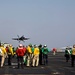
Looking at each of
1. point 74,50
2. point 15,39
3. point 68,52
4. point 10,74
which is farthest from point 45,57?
point 15,39

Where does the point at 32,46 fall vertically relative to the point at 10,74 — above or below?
above

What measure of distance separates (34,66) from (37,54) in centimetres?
103

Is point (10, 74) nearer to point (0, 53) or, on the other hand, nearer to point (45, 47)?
point (0, 53)

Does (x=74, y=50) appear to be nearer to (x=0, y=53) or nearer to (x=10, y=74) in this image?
(x=0, y=53)

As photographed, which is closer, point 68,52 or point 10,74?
point 10,74

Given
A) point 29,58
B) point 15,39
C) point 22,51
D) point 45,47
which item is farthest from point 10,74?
point 15,39

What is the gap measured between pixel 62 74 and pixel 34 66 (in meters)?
9.51

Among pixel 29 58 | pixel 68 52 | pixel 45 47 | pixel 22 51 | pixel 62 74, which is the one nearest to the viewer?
pixel 62 74

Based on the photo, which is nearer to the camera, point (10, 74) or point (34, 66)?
point (10, 74)

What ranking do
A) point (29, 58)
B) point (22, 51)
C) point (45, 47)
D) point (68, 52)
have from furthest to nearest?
point (68, 52) < point (45, 47) < point (29, 58) < point (22, 51)

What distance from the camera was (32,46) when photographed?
31.4 m

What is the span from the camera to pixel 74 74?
22016 millimetres

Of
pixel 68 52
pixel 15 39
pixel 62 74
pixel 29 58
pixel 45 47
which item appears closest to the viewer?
pixel 62 74

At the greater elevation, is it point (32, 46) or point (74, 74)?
point (32, 46)
